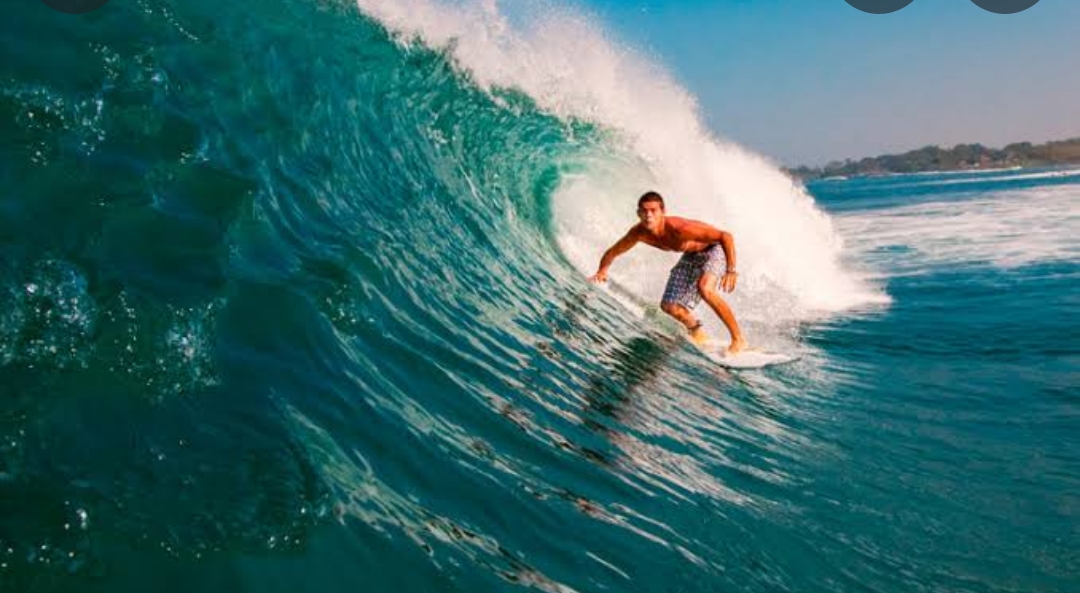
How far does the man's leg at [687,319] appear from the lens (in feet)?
27.4

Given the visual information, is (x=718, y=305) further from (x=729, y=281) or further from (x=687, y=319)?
(x=729, y=281)

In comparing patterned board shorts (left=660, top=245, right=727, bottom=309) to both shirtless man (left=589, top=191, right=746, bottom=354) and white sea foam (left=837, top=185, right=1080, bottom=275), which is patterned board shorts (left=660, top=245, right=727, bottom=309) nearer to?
shirtless man (left=589, top=191, right=746, bottom=354)

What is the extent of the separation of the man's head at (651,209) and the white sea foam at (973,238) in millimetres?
10299

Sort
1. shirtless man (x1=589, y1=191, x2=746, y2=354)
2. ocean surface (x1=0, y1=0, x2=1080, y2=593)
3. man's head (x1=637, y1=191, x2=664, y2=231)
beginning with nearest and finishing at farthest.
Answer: ocean surface (x1=0, y1=0, x2=1080, y2=593) → man's head (x1=637, y1=191, x2=664, y2=231) → shirtless man (x1=589, y1=191, x2=746, y2=354)

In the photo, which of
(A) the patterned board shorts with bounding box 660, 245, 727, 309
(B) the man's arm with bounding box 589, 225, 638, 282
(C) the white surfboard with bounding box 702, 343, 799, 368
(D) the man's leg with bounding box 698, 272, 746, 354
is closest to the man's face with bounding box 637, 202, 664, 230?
(B) the man's arm with bounding box 589, 225, 638, 282

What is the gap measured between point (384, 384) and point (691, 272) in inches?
193

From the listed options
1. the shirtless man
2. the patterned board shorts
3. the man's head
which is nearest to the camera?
the man's head

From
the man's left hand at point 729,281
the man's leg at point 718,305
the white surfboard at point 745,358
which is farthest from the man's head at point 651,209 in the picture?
the white surfboard at point 745,358

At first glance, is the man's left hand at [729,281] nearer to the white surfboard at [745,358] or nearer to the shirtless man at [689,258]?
the shirtless man at [689,258]

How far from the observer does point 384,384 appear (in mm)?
4207

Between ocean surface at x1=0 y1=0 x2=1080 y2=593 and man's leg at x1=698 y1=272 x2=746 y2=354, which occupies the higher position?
man's leg at x1=698 y1=272 x2=746 y2=354

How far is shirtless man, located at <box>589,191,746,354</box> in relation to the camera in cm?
797

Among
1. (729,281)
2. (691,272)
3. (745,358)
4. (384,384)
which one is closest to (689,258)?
(691,272)

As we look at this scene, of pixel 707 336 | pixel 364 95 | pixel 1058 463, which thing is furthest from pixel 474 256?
pixel 1058 463
